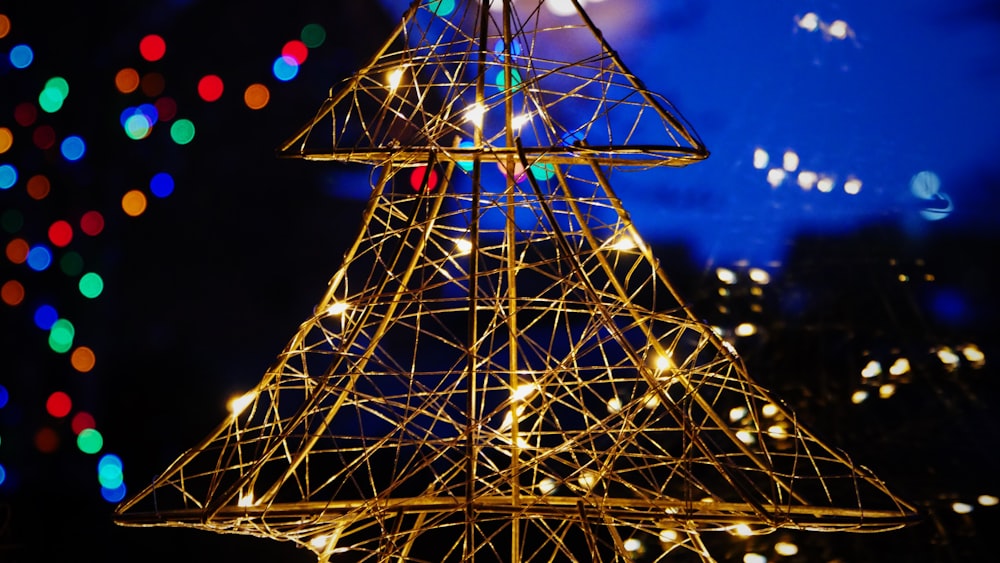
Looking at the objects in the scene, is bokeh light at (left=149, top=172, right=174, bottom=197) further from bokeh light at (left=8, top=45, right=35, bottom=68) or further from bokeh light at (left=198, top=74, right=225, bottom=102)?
bokeh light at (left=8, top=45, right=35, bottom=68)

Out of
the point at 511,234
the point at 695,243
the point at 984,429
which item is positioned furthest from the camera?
the point at 695,243

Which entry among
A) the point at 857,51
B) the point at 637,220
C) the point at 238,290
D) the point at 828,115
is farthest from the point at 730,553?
the point at 238,290

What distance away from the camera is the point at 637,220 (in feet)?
5.44

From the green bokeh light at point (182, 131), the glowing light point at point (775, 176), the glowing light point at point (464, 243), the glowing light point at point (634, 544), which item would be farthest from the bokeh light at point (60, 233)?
the glowing light point at point (775, 176)

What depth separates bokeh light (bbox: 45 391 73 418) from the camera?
1.82m

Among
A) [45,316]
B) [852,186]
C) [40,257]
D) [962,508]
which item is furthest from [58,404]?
[962,508]

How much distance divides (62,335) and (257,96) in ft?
1.80

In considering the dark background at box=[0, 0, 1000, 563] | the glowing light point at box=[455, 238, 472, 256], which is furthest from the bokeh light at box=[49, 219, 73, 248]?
the glowing light point at box=[455, 238, 472, 256]

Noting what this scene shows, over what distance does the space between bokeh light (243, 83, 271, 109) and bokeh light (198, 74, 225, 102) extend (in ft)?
0.16

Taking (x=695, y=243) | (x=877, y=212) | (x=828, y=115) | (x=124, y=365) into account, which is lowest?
(x=124, y=365)

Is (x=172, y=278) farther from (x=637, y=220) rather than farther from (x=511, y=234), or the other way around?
(x=511, y=234)

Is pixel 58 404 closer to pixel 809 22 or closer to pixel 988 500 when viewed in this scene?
pixel 809 22

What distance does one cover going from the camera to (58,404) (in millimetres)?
1821

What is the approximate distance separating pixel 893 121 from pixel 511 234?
79cm
